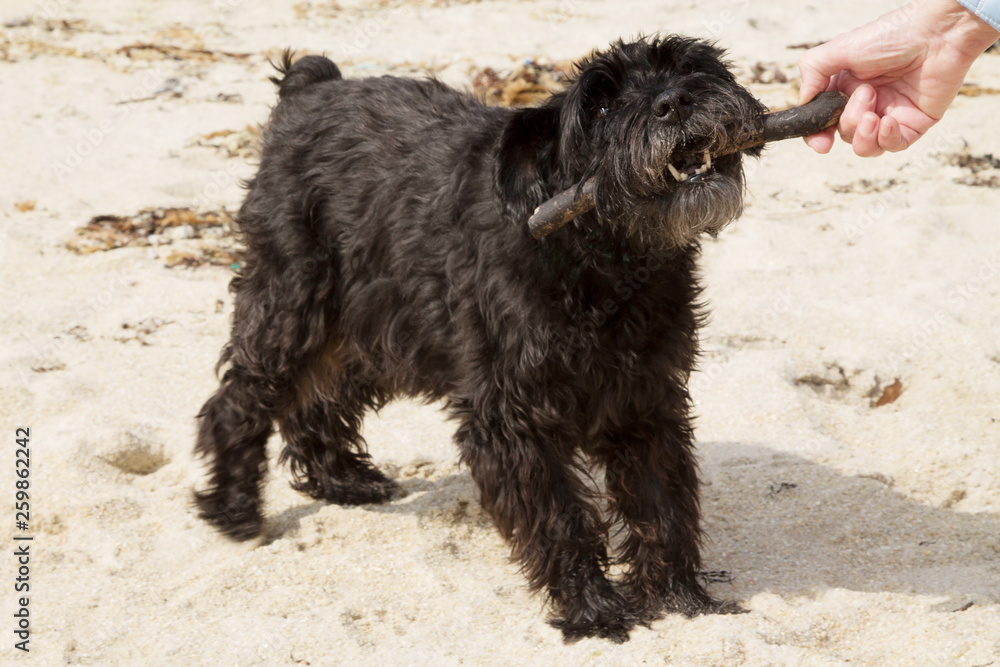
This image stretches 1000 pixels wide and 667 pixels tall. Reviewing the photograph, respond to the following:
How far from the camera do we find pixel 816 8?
29.6ft

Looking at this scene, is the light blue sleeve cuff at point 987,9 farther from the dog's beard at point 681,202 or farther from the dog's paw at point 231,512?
the dog's paw at point 231,512

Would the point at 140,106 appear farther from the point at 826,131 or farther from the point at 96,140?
the point at 826,131

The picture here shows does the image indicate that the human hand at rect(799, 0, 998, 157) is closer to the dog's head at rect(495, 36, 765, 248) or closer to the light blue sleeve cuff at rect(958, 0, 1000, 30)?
the light blue sleeve cuff at rect(958, 0, 1000, 30)

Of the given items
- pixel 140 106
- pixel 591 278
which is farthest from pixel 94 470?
pixel 140 106

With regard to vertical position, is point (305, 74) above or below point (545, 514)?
above

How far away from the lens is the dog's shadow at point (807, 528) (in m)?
3.86

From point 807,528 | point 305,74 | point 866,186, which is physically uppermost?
point 305,74

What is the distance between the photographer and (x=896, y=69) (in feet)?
11.6

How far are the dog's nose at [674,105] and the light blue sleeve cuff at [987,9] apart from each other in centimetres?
97

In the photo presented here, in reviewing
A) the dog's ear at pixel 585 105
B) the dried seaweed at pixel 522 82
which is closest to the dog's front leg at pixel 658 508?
the dog's ear at pixel 585 105

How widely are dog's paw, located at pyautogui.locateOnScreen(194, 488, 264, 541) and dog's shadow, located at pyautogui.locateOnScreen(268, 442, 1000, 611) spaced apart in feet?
0.50

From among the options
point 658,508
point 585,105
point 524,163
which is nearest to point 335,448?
point 658,508

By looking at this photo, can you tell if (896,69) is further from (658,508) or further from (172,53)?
(172,53)

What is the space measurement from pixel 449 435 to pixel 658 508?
1.67 meters
